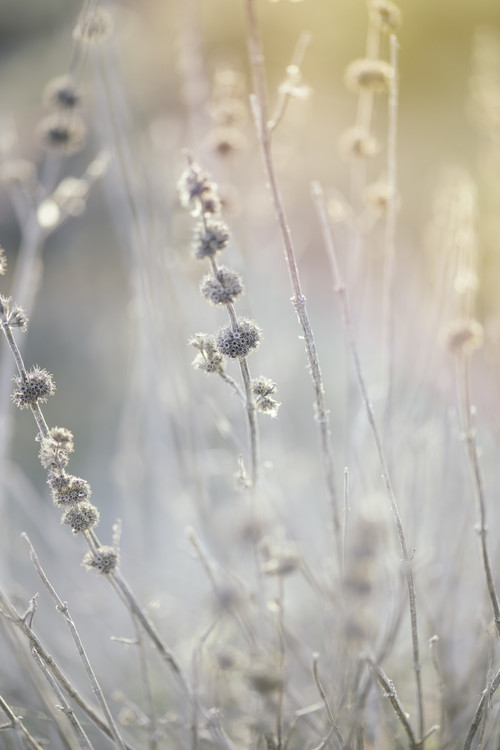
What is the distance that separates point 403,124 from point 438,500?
2890 mm

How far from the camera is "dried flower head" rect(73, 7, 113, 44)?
3.22 ft

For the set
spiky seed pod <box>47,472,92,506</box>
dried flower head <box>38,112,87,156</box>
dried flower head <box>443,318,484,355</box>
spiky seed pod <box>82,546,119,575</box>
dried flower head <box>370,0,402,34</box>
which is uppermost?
dried flower head <box>38,112,87,156</box>

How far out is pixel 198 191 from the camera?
710 millimetres

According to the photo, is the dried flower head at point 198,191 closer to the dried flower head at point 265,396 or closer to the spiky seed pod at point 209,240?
the spiky seed pod at point 209,240

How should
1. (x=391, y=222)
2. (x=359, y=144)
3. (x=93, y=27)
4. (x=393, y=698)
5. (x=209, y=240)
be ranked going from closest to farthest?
(x=209, y=240) → (x=393, y=698) → (x=391, y=222) → (x=93, y=27) → (x=359, y=144)

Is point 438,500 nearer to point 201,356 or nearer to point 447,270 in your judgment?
point 447,270

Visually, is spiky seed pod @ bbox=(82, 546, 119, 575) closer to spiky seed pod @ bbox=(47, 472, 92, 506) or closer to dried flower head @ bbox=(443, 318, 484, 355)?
spiky seed pod @ bbox=(47, 472, 92, 506)

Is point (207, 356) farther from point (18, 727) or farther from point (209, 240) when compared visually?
point (18, 727)

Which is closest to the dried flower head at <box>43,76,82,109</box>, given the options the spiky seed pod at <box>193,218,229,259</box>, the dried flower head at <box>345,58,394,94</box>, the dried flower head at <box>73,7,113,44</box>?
the dried flower head at <box>73,7,113,44</box>

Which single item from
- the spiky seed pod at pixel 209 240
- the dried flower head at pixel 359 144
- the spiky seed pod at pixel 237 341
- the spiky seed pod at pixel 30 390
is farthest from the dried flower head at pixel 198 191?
the dried flower head at pixel 359 144

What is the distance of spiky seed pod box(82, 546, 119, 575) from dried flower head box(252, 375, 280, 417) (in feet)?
0.86

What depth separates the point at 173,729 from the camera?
1.14 meters

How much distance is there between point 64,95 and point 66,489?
0.87 metres

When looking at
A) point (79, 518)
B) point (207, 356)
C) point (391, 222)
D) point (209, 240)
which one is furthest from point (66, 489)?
point (391, 222)
